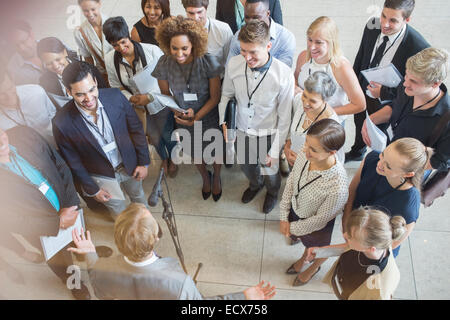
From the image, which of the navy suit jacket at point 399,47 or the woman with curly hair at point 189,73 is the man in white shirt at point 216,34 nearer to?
the woman with curly hair at point 189,73

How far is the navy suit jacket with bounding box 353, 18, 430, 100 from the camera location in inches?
106

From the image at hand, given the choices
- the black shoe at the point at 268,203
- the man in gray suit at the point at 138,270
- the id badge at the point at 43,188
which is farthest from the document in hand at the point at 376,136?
the id badge at the point at 43,188

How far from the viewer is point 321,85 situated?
7.34 feet

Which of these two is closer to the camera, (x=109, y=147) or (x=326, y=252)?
(x=326, y=252)

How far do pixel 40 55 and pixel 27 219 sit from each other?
3.89 ft

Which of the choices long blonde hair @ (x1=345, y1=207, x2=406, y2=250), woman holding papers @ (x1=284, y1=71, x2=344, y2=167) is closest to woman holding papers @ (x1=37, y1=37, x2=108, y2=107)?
woman holding papers @ (x1=284, y1=71, x2=344, y2=167)

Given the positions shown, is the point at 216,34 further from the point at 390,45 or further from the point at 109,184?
the point at 109,184

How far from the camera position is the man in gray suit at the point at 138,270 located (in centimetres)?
172

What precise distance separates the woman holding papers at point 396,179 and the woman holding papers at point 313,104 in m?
0.39

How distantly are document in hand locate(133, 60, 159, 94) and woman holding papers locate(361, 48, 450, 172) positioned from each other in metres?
1.78

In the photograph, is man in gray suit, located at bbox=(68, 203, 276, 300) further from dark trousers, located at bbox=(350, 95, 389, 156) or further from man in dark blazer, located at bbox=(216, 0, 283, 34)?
man in dark blazer, located at bbox=(216, 0, 283, 34)

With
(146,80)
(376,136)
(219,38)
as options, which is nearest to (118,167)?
(146,80)

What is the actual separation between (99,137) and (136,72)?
27.4 inches
